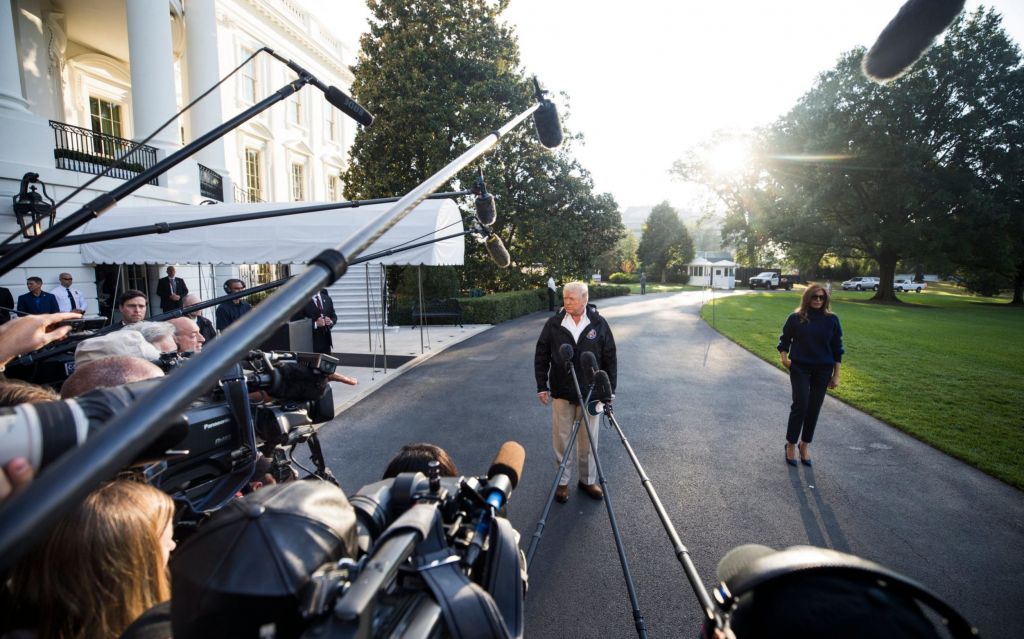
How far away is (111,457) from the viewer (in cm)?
48

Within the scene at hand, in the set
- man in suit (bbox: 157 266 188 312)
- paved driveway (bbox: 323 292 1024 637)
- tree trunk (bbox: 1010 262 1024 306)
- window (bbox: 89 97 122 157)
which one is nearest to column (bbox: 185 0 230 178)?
window (bbox: 89 97 122 157)

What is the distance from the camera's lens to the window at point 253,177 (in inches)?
1006

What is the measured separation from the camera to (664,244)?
63156 mm

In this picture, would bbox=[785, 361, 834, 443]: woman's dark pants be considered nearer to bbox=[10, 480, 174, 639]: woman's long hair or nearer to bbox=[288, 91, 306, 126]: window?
bbox=[10, 480, 174, 639]: woman's long hair

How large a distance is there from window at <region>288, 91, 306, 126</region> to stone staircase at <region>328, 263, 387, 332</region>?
43.8 ft

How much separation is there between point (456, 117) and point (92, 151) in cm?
1302

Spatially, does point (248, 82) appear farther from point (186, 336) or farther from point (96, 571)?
point (96, 571)

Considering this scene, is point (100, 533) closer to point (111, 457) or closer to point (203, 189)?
point (111, 457)

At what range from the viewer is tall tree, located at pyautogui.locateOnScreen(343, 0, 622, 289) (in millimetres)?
20234

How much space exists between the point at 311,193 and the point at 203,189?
14054 millimetres

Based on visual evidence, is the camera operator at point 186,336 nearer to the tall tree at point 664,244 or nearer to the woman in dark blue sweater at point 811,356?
the woman in dark blue sweater at point 811,356

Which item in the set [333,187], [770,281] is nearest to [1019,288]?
[770,281]

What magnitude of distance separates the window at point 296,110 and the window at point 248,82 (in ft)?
9.11

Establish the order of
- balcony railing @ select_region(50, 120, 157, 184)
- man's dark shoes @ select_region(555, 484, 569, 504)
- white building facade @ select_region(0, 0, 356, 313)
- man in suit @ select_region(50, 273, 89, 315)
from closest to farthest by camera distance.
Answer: man's dark shoes @ select_region(555, 484, 569, 504) < man in suit @ select_region(50, 273, 89, 315) < white building facade @ select_region(0, 0, 356, 313) < balcony railing @ select_region(50, 120, 157, 184)
